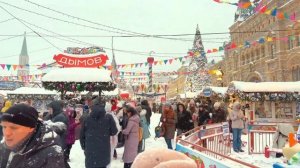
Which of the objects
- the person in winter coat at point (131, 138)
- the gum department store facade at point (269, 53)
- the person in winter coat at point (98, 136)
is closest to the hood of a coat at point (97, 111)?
the person in winter coat at point (98, 136)

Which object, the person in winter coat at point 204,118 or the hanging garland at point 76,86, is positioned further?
the person in winter coat at point 204,118

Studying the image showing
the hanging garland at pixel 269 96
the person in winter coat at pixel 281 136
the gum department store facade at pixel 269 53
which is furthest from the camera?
the gum department store facade at pixel 269 53

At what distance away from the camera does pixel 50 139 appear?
90.9 inches

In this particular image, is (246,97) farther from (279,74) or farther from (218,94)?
(279,74)

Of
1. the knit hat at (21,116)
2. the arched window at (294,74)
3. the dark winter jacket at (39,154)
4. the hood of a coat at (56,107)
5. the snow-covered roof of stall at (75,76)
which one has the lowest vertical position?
the dark winter jacket at (39,154)

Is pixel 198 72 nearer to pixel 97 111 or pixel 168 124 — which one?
pixel 168 124

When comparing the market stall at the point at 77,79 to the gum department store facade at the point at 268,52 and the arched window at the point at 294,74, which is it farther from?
the arched window at the point at 294,74

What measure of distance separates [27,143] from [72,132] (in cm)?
587

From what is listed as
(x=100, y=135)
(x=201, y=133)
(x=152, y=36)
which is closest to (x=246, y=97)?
(x=152, y=36)

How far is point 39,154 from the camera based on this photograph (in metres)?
2.20

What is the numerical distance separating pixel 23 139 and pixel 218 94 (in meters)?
25.2

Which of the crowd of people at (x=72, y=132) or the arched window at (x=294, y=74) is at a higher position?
the arched window at (x=294, y=74)

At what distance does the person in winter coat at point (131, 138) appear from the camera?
23.1 feet

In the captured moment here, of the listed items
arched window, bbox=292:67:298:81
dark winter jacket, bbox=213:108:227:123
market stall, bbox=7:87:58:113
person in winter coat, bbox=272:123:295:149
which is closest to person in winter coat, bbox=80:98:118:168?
person in winter coat, bbox=272:123:295:149
